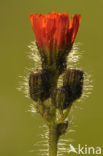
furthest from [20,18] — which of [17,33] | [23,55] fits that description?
[23,55]

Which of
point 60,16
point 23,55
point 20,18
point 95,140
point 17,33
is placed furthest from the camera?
point 20,18

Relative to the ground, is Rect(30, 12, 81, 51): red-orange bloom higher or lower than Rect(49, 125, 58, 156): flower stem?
higher

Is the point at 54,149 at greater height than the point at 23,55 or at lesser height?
lesser

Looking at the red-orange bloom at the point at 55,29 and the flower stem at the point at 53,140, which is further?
the flower stem at the point at 53,140

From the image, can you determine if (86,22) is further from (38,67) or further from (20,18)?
(38,67)

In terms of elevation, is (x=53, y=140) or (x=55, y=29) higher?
(x=55, y=29)

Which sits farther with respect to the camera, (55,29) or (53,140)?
(53,140)

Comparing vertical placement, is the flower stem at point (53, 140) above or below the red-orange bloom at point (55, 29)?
below

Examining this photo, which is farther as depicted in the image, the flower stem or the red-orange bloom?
the flower stem
